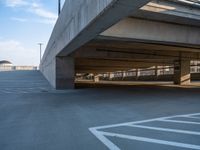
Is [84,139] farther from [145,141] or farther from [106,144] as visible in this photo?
[145,141]

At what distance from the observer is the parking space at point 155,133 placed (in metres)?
5.75

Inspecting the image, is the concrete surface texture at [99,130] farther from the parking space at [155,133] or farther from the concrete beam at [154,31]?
the concrete beam at [154,31]

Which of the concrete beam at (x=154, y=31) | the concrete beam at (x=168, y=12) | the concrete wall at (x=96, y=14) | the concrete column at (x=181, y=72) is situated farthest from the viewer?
the concrete column at (x=181, y=72)

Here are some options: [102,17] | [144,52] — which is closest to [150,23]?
[102,17]

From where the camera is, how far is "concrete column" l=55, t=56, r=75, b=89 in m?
23.2

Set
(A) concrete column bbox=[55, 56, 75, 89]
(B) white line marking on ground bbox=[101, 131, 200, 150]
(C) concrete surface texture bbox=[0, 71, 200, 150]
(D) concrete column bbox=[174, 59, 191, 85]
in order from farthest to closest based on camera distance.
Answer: (D) concrete column bbox=[174, 59, 191, 85]
(A) concrete column bbox=[55, 56, 75, 89]
(C) concrete surface texture bbox=[0, 71, 200, 150]
(B) white line marking on ground bbox=[101, 131, 200, 150]

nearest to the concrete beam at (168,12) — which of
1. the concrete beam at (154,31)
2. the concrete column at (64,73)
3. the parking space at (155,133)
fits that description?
the concrete beam at (154,31)

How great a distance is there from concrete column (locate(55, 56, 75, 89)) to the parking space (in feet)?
50.9

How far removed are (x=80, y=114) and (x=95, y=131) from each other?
9.65 feet

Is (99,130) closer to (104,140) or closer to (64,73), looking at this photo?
(104,140)

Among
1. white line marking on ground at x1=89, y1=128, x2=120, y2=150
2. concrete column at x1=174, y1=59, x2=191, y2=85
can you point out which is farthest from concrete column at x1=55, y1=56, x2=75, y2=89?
white line marking on ground at x1=89, y1=128, x2=120, y2=150

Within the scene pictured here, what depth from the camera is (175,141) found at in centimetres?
590

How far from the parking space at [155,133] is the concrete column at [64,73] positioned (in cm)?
1552

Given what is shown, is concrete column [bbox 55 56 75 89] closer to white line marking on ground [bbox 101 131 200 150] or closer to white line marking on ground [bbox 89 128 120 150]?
white line marking on ground [bbox 89 128 120 150]
